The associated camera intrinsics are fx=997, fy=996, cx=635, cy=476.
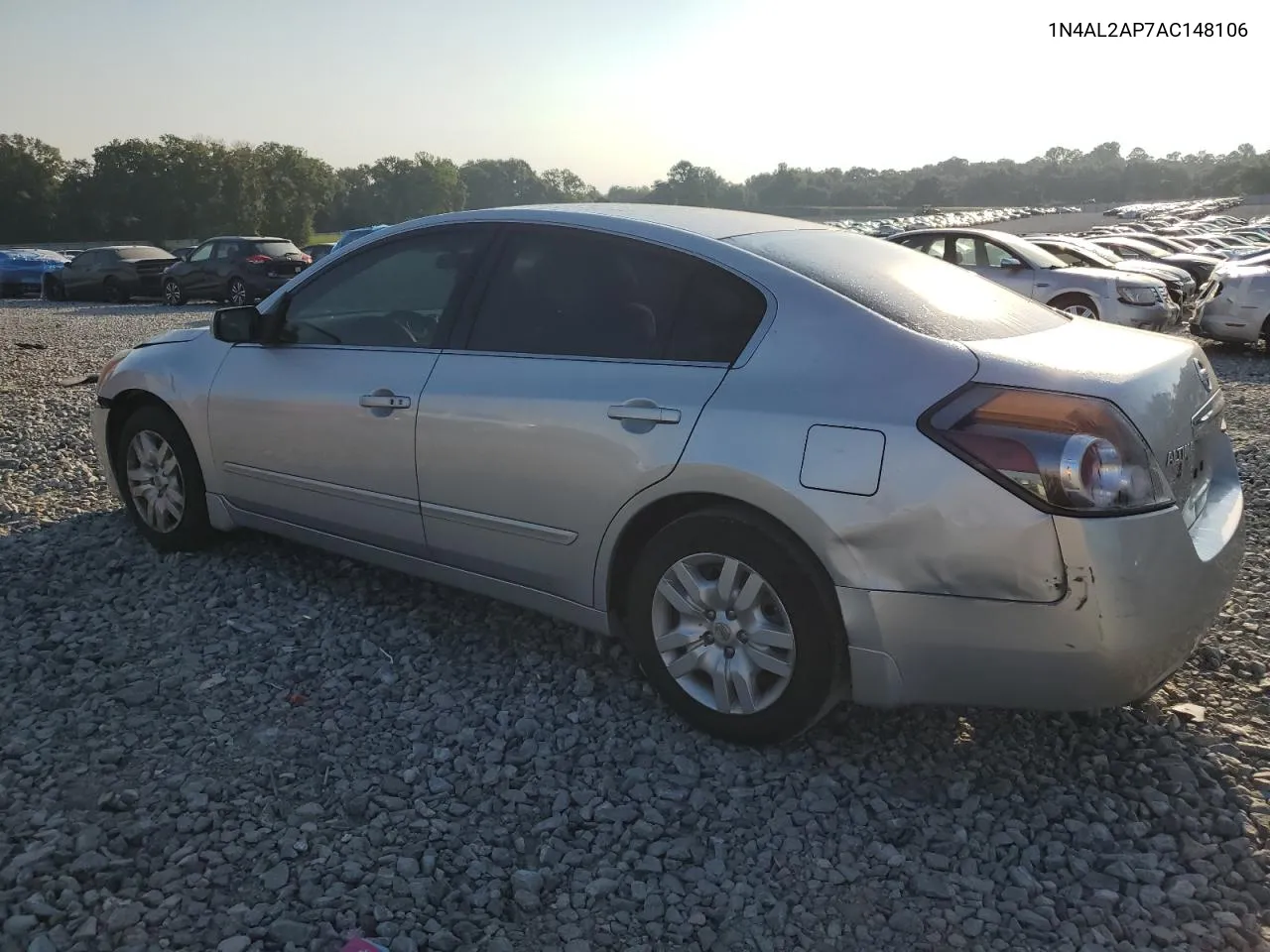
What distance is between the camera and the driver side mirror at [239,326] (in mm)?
4172

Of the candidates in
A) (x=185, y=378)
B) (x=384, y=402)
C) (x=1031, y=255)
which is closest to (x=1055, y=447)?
(x=384, y=402)

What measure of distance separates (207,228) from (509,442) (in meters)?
81.4

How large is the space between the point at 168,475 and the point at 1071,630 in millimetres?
3932

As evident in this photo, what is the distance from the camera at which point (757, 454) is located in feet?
9.16

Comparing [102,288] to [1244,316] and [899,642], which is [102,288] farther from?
[899,642]

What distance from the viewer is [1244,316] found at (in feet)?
39.0

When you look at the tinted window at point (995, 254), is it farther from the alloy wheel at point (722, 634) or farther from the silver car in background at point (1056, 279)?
the alloy wheel at point (722, 634)

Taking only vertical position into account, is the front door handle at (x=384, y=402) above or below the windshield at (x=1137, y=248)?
above

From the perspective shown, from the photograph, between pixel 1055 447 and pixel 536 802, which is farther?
pixel 536 802

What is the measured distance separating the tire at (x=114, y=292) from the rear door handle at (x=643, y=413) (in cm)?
2456

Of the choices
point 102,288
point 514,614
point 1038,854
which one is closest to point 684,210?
point 514,614

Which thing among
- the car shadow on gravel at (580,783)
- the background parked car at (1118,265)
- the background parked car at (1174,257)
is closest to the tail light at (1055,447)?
the car shadow on gravel at (580,783)

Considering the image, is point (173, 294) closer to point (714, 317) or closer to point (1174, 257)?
point (1174, 257)

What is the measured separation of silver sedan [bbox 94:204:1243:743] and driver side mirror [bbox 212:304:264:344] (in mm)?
12
